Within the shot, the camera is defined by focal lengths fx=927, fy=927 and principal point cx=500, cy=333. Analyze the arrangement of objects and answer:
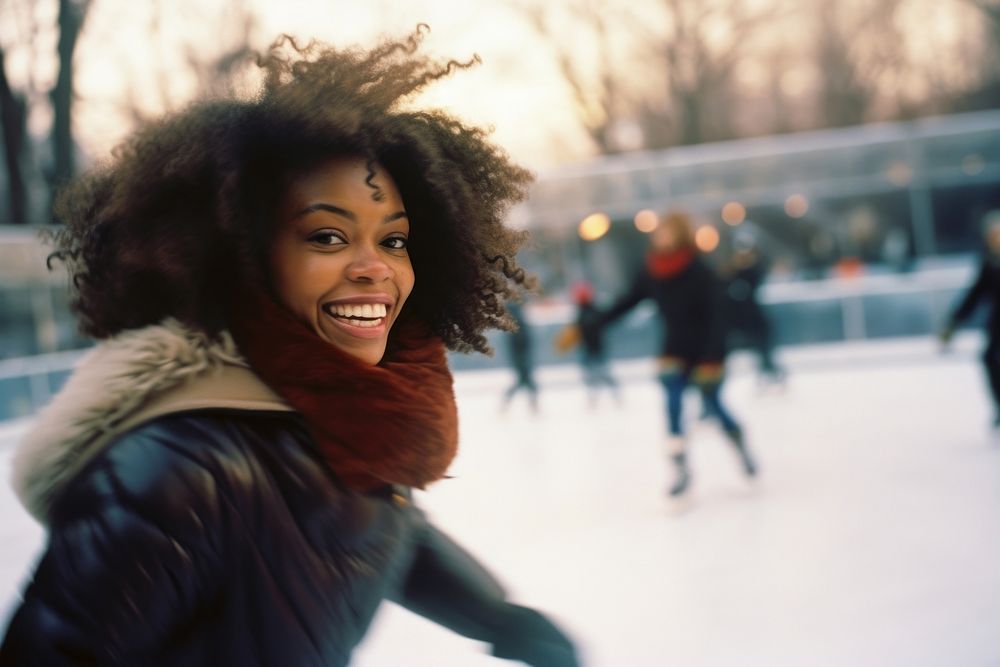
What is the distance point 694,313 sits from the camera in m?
5.25

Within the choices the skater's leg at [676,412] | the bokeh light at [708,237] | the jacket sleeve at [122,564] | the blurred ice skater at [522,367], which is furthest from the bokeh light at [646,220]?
the jacket sleeve at [122,564]

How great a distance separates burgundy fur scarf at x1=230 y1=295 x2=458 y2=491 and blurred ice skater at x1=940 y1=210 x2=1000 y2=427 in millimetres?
5550

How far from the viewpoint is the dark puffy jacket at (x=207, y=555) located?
2.81 ft

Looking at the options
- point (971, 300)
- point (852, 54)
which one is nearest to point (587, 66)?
point (852, 54)

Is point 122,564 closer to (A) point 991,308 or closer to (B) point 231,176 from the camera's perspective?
(B) point 231,176

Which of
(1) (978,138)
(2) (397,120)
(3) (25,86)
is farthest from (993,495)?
(3) (25,86)

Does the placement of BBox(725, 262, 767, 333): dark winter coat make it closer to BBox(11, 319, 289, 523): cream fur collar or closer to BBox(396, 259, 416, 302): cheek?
BBox(396, 259, 416, 302): cheek

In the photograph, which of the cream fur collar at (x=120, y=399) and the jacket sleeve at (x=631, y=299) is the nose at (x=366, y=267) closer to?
the cream fur collar at (x=120, y=399)

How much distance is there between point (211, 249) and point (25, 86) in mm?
14215

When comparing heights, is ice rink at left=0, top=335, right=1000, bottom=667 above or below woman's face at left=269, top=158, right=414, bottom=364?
below

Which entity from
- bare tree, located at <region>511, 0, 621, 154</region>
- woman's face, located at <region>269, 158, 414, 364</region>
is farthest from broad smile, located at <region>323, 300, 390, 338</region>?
bare tree, located at <region>511, 0, 621, 154</region>

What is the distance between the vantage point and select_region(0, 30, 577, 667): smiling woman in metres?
0.88

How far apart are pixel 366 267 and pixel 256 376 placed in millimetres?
196

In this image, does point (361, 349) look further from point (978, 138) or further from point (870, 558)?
point (978, 138)
